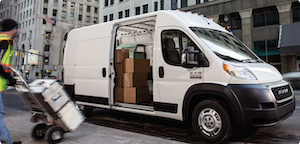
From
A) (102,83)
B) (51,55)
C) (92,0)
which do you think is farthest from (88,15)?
(102,83)

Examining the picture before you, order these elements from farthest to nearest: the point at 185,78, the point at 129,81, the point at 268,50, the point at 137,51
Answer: the point at 268,50 → the point at 137,51 → the point at 129,81 → the point at 185,78

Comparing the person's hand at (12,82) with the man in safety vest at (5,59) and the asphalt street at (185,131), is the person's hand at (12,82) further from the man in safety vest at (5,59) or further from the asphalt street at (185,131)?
the asphalt street at (185,131)

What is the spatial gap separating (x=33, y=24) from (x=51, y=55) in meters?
10.3

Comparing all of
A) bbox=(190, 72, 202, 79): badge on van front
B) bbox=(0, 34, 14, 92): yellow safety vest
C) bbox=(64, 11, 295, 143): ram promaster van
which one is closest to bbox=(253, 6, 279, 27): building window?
bbox=(64, 11, 295, 143): ram promaster van

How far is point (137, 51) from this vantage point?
7324mm

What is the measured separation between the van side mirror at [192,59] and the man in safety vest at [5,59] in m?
2.96

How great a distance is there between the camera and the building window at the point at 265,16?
22.5 metres

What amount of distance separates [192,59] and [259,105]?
1.35 m

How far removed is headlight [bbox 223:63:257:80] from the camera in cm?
363

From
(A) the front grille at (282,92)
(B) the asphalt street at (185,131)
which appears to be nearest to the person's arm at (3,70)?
(B) the asphalt street at (185,131)

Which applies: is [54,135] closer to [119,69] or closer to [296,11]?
[119,69]

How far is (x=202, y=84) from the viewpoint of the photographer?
3984 mm

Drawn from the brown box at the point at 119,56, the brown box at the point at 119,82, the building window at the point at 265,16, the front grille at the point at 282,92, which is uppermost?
the building window at the point at 265,16

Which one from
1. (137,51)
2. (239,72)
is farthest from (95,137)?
(137,51)
